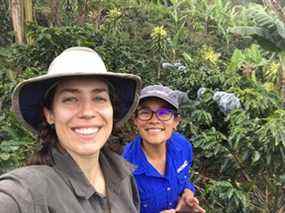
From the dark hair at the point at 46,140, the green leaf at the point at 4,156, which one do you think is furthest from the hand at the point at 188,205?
the green leaf at the point at 4,156

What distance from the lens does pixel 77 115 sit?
1472mm

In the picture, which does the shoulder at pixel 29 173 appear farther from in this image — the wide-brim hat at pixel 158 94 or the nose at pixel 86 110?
the wide-brim hat at pixel 158 94

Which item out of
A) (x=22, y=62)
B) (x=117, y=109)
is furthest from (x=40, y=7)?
(x=117, y=109)

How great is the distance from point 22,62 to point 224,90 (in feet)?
7.40

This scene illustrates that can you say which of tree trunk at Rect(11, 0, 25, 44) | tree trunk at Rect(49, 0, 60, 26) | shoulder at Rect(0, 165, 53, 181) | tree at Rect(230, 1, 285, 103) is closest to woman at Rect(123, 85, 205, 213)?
shoulder at Rect(0, 165, 53, 181)

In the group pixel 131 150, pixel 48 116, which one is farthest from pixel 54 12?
pixel 48 116

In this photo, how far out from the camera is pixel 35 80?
4.71ft

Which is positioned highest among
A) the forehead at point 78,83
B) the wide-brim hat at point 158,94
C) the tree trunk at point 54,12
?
the tree trunk at point 54,12

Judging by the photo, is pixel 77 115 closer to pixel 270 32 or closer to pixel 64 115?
pixel 64 115

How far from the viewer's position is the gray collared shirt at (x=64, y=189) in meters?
1.21

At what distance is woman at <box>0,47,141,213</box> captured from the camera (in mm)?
1348

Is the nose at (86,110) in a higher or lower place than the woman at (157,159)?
higher

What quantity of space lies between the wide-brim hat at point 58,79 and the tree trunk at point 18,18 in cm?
487

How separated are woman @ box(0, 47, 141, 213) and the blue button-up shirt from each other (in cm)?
70
